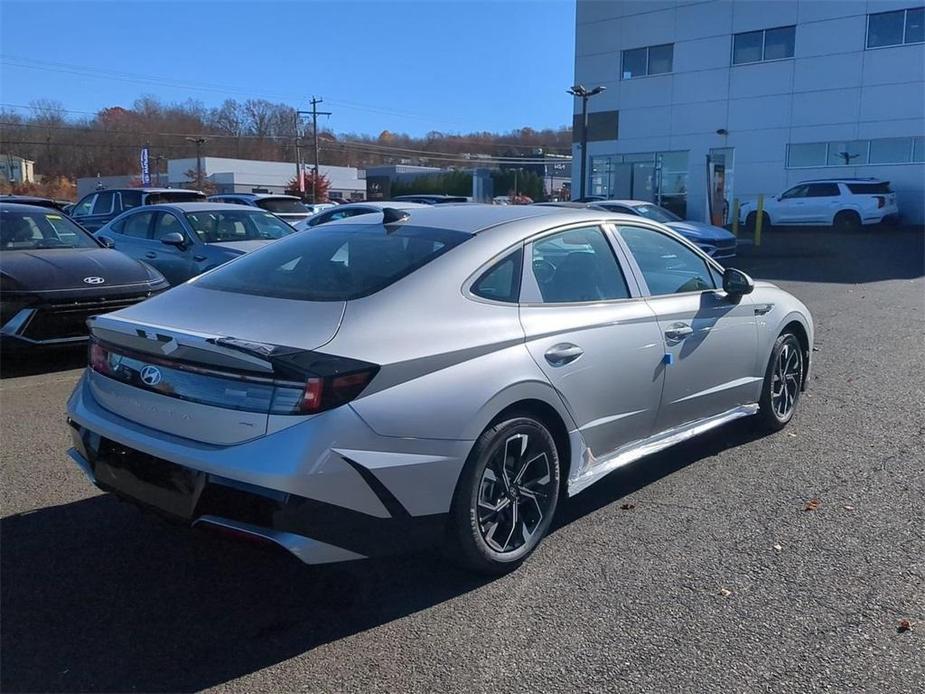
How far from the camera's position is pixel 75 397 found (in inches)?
142

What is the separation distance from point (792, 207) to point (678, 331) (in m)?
24.7

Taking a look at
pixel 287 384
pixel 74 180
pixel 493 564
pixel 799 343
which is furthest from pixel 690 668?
pixel 74 180

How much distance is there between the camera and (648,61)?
36.0 meters

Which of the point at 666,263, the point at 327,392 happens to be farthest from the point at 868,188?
the point at 327,392

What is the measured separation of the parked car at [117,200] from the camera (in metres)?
15.2

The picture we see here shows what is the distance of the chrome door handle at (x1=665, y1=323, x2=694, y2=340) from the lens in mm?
4426

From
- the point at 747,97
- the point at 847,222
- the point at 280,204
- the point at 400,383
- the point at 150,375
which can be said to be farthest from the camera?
the point at 747,97

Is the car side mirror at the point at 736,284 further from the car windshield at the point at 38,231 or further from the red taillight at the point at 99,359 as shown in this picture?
the car windshield at the point at 38,231

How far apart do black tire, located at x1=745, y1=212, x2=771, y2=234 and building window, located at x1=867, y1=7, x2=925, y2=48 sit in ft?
27.5

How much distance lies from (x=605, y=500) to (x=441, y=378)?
172cm

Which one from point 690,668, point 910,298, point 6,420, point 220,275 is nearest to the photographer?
point 690,668

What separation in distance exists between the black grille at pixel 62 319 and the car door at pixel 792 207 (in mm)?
24235

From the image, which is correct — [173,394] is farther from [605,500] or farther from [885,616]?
[885,616]

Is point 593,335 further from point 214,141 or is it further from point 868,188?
point 214,141
